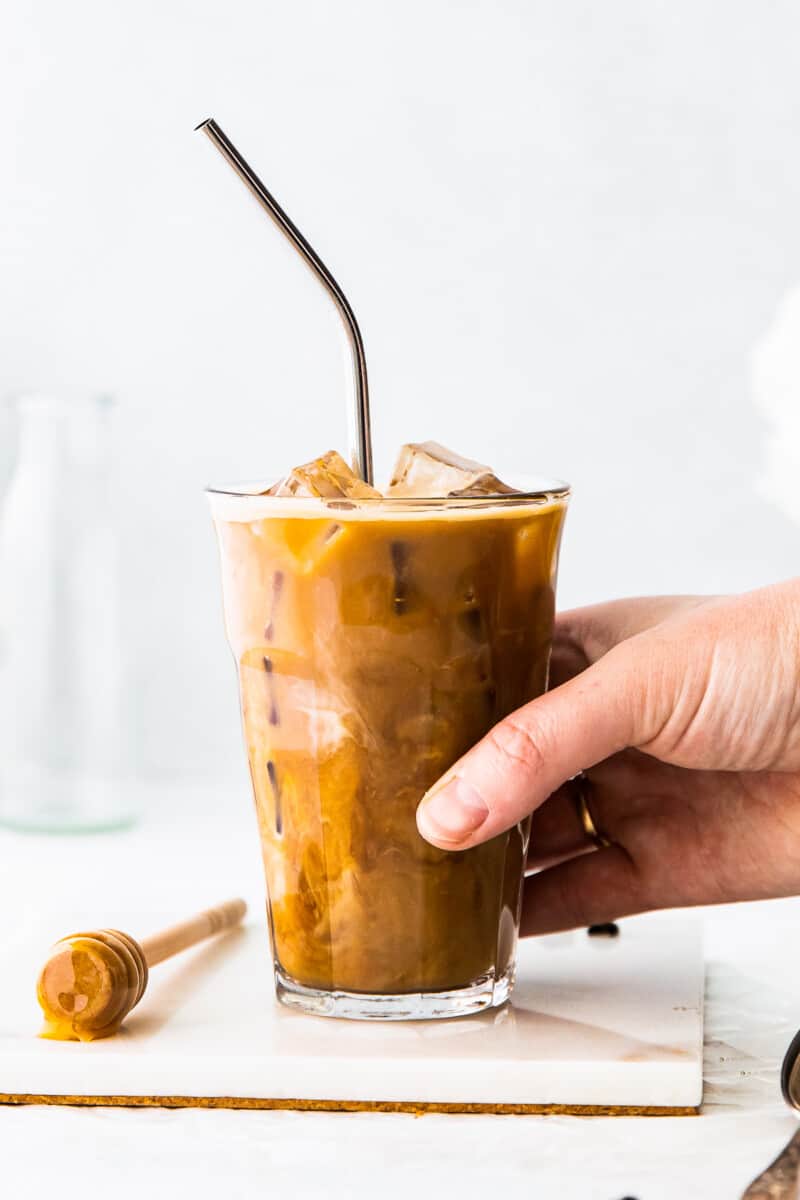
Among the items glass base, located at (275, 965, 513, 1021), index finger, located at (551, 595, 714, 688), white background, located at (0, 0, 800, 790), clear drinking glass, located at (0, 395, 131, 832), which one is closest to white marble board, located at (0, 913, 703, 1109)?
glass base, located at (275, 965, 513, 1021)

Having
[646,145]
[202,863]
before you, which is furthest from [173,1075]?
[646,145]

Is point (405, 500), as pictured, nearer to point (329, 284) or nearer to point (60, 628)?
point (329, 284)

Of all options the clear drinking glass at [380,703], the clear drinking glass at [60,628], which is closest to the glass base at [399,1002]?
the clear drinking glass at [380,703]

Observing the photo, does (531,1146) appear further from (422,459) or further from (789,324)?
(789,324)

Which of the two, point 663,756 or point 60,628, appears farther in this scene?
point 60,628

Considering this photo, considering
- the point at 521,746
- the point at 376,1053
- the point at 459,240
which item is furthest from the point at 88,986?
the point at 459,240

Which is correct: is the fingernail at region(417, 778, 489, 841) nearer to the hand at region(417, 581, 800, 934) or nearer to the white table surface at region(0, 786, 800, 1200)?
the hand at region(417, 581, 800, 934)
